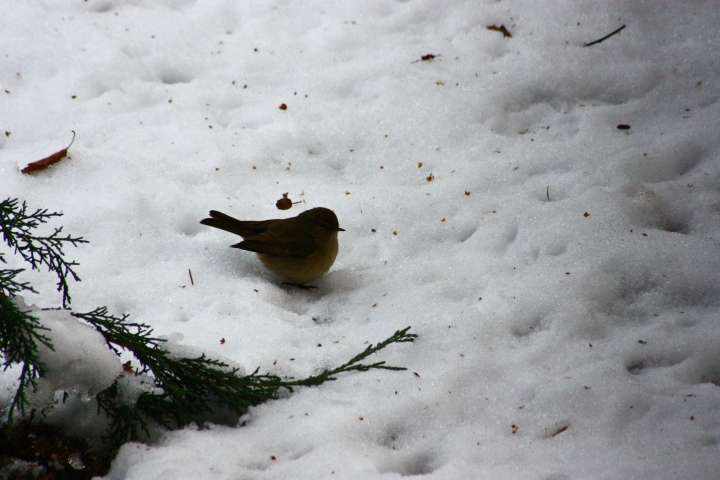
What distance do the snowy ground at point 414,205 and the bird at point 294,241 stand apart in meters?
0.19

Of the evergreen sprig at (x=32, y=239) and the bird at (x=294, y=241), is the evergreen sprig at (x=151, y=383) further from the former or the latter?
the bird at (x=294, y=241)

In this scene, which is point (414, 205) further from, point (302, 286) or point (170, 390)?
point (170, 390)

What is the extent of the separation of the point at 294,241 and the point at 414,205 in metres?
1.02

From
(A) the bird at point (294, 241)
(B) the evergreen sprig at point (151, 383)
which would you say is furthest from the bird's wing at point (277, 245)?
(B) the evergreen sprig at point (151, 383)

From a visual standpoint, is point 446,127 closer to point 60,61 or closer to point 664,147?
point 664,147

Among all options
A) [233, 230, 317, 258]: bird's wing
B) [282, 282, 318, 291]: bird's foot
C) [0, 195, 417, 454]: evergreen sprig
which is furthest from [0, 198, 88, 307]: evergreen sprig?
[282, 282, 318, 291]: bird's foot

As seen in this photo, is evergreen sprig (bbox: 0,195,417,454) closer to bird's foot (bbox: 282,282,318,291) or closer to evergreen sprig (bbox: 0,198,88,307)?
evergreen sprig (bbox: 0,198,88,307)

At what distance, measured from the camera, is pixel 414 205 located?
461 cm

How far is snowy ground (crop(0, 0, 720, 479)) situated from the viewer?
2.76 metres

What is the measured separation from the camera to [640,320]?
3.43m

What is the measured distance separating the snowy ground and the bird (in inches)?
7.4

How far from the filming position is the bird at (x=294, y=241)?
4.16 meters

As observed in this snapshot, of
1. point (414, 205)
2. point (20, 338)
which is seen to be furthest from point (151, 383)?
point (414, 205)

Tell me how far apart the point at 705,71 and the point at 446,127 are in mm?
2359
